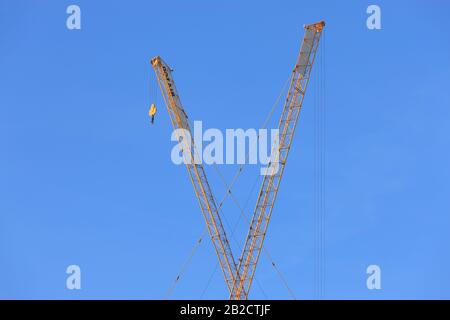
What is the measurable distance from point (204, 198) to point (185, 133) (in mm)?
9538

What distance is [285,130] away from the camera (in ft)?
425

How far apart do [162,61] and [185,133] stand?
10346 mm

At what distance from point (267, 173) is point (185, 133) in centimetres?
1286

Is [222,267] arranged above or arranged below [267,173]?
below
